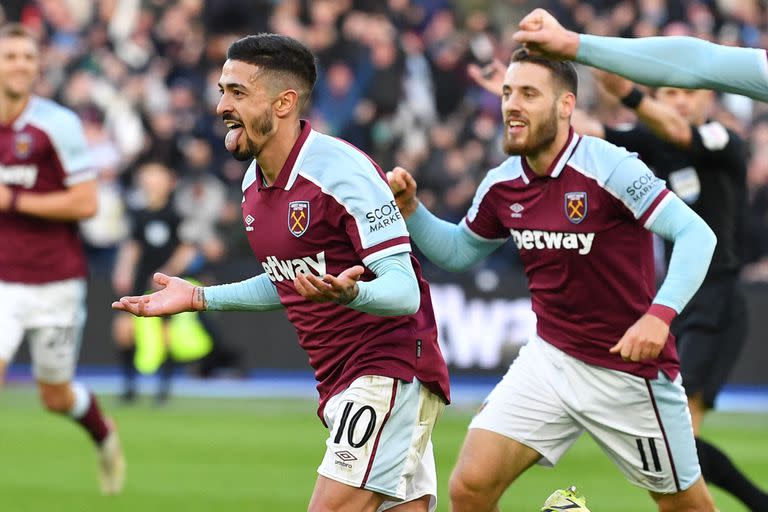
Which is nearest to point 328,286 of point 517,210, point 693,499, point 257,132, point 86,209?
point 257,132

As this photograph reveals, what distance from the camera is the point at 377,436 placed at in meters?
5.62

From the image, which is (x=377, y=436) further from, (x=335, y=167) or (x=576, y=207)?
(x=576, y=207)

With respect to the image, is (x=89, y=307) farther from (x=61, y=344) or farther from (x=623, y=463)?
(x=623, y=463)

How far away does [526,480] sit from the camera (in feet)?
34.9

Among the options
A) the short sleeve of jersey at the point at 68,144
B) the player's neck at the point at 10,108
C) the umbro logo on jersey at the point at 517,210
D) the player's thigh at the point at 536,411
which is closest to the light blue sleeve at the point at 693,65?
the umbro logo on jersey at the point at 517,210

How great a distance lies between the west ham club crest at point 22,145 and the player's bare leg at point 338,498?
15.5ft

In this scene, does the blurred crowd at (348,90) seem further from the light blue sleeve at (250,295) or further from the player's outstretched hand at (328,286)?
the player's outstretched hand at (328,286)

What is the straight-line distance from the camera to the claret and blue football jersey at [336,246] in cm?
549

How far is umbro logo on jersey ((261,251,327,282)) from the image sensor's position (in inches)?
223

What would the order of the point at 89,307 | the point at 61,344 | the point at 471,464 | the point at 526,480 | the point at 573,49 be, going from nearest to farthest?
the point at 573,49
the point at 471,464
the point at 61,344
the point at 526,480
the point at 89,307

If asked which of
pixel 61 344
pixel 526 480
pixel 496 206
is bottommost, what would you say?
pixel 526 480

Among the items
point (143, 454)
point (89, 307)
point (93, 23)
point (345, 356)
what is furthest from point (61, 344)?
point (93, 23)

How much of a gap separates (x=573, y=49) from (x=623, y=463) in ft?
7.62

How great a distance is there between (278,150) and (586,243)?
1.54 meters
